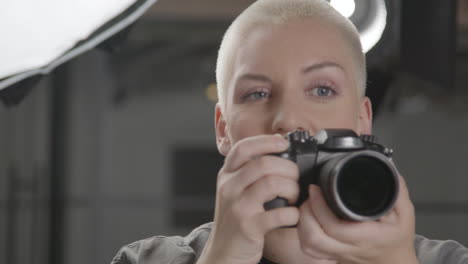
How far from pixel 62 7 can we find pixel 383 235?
452 mm

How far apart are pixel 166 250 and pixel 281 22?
1.20ft

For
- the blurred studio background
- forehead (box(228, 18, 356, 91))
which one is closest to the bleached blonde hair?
forehead (box(228, 18, 356, 91))

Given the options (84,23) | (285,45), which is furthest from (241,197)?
(84,23)

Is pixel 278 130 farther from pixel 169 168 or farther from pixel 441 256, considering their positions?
pixel 169 168

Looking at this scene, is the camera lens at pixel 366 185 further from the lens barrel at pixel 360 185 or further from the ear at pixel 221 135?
the ear at pixel 221 135

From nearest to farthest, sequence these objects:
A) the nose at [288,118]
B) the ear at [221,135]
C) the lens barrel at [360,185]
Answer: the lens barrel at [360,185]
the nose at [288,118]
the ear at [221,135]

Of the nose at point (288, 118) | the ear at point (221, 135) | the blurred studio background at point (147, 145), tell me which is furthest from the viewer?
the blurred studio background at point (147, 145)

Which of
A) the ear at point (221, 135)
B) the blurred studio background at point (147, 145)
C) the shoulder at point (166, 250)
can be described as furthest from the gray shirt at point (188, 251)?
the blurred studio background at point (147, 145)

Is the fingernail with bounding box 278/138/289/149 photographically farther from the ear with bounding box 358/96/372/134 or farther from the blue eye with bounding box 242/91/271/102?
the ear with bounding box 358/96/372/134

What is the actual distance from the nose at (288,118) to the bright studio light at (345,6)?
0.83ft

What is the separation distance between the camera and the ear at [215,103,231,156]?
2.73ft

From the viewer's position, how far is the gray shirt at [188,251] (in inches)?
34.5

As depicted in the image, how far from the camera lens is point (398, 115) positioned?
3912mm

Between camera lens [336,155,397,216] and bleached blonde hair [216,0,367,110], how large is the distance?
266 millimetres
